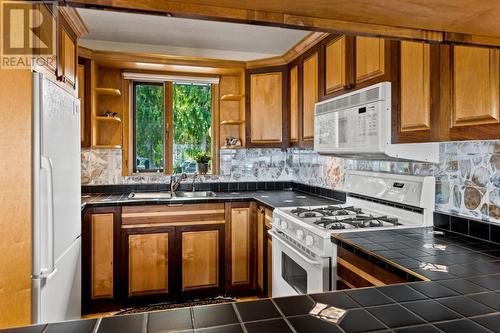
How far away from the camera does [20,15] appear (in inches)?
60.5

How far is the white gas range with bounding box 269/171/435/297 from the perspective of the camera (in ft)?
5.92

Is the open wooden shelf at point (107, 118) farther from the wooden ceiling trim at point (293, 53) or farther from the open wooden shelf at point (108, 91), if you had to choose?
the wooden ceiling trim at point (293, 53)

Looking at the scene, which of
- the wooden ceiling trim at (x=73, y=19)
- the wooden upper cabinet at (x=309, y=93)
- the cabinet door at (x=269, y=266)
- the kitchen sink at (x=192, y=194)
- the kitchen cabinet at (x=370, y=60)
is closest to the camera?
the kitchen cabinet at (x=370, y=60)

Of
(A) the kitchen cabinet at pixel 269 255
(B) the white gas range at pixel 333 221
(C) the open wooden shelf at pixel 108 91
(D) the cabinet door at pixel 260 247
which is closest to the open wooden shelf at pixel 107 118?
(C) the open wooden shelf at pixel 108 91

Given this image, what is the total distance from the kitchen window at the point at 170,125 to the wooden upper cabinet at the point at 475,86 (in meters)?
2.69

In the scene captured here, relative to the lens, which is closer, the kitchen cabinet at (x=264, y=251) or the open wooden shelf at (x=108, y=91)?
the kitchen cabinet at (x=264, y=251)

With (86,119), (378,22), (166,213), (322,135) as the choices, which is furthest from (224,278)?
(378,22)

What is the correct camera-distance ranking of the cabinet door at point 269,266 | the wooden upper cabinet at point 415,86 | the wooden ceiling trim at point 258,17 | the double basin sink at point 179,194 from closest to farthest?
the wooden ceiling trim at point 258,17 < the wooden upper cabinet at point 415,86 < the cabinet door at point 269,266 < the double basin sink at point 179,194

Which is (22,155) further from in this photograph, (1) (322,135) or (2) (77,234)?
(1) (322,135)

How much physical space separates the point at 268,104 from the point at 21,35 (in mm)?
2261

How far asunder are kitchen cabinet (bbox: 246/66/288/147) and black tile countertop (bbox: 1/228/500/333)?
7.76ft

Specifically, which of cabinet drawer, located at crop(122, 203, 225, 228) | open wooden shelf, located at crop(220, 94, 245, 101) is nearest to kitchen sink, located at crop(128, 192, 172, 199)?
cabinet drawer, located at crop(122, 203, 225, 228)

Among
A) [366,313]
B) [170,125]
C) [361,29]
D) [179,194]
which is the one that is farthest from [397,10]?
[170,125]

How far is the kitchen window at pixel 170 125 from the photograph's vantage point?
3.61m
